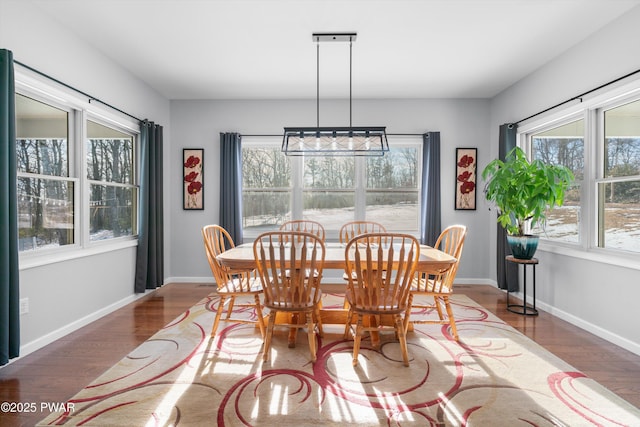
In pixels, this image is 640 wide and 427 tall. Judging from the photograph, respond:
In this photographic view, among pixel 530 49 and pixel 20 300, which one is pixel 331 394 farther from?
pixel 530 49

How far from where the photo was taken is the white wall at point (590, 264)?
261 centimetres

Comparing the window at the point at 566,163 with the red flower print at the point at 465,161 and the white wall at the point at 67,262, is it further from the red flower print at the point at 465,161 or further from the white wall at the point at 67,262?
the white wall at the point at 67,262

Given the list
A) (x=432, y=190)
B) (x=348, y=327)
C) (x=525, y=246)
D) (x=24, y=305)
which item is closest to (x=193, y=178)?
(x=24, y=305)

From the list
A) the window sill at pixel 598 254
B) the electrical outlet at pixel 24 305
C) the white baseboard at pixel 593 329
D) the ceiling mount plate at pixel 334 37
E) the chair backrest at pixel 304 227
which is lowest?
the white baseboard at pixel 593 329

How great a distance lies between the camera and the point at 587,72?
9.98 feet

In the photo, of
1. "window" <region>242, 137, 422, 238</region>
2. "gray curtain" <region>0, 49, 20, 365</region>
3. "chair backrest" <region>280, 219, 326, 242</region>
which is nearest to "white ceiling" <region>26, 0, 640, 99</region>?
"gray curtain" <region>0, 49, 20, 365</region>

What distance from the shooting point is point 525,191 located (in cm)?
323

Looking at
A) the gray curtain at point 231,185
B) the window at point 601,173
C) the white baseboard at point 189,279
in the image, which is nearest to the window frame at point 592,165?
the window at point 601,173

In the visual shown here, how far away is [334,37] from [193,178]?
2929 mm

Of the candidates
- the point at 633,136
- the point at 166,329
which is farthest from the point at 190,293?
the point at 633,136

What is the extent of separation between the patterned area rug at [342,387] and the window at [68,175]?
1363 millimetres

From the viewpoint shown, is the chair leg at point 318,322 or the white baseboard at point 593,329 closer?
the white baseboard at point 593,329

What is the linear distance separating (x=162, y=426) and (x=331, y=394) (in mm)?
930

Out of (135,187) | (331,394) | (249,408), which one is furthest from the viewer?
(135,187)
